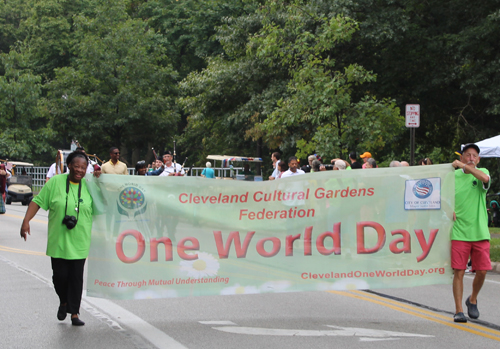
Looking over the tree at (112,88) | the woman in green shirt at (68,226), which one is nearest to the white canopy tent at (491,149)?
the woman in green shirt at (68,226)

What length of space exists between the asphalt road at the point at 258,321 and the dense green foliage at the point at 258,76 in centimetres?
1076

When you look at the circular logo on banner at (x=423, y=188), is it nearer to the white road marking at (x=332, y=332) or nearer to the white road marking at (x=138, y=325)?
the white road marking at (x=332, y=332)

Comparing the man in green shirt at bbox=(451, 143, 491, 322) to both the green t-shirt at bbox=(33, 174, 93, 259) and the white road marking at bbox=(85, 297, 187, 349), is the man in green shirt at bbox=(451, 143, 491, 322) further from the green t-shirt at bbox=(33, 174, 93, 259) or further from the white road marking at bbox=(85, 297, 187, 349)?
the green t-shirt at bbox=(33, 174, 93, 259)

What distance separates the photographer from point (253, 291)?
6824mm

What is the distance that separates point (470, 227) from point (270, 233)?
2116 mm

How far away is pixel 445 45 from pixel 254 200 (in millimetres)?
18832

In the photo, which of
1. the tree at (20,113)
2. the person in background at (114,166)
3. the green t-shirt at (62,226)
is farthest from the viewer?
the tree at (20,113)

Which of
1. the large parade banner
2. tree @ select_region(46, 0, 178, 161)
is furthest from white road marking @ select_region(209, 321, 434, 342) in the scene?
tree @ select_region(46, 0, 178, 161)

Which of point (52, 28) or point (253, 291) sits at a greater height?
point (52, 28)

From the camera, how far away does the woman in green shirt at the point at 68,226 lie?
6391 millimetres

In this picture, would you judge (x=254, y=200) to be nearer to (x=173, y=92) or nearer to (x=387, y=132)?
(x=387, y=132)

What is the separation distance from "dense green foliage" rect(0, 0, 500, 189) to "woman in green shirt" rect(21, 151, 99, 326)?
41.1 feet

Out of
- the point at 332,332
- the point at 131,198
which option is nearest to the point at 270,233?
the point at 332,332

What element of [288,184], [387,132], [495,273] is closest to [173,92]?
[387,132]
